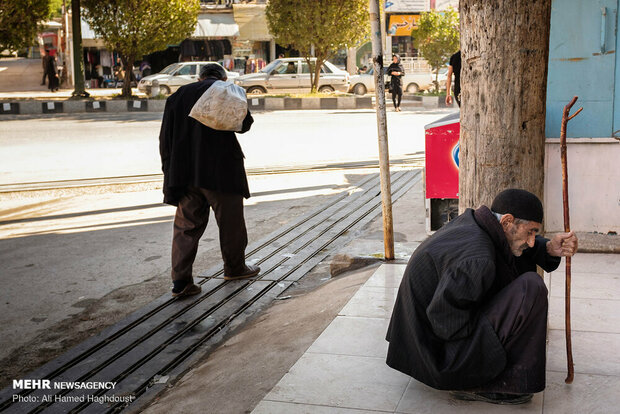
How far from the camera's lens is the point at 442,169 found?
6664mm

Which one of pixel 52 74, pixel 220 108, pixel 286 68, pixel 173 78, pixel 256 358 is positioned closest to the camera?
pixel 256 358

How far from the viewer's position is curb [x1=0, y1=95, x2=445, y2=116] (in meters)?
22.5

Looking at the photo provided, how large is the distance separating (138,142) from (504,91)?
12.1 metres

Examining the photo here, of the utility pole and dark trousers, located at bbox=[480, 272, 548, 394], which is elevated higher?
the utility pole

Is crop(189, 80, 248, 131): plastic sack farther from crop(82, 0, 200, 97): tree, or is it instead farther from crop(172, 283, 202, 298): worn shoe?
crop(82, 0, 200, 97): tree

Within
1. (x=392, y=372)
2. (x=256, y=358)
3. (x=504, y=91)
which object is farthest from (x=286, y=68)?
(x=392, y=372)

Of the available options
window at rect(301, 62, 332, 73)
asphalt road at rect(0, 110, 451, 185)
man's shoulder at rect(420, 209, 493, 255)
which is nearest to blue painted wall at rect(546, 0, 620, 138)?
man's shoulder at rect(420, 209, 493, 255)

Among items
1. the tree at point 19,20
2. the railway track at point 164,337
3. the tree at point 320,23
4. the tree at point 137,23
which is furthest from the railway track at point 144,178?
the tree at point 137,23

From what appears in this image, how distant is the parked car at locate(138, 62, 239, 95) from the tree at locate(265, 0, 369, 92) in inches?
149

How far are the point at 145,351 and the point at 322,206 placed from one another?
4630mm

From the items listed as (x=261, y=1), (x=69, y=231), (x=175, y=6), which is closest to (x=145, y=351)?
(x=69, y=231)

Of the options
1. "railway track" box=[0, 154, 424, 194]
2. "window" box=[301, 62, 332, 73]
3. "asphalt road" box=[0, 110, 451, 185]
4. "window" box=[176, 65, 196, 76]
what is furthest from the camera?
"window" box=[176, 65, 196, 76]

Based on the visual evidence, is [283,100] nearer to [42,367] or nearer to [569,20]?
[569,20]

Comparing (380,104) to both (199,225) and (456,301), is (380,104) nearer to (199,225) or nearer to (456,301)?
(199,225)
